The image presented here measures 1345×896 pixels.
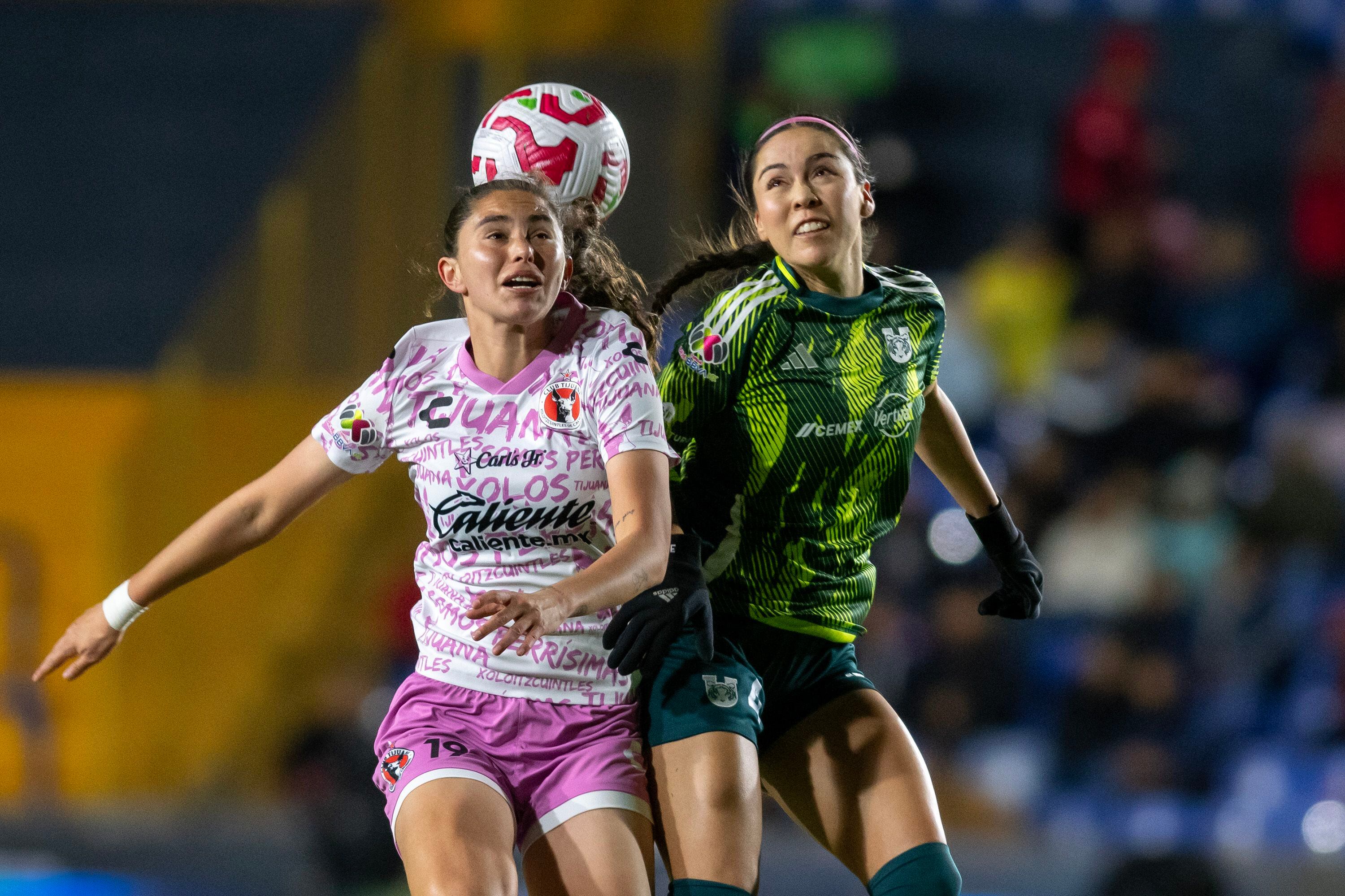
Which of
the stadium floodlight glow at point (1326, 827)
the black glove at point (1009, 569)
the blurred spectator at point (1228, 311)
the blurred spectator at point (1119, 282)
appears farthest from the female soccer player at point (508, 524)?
the blurred spectator at point (1228, 311)

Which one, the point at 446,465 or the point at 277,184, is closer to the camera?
the point at 446,465

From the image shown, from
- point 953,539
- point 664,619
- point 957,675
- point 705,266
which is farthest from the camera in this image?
point 953,539

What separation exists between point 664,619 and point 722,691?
0.87 ft

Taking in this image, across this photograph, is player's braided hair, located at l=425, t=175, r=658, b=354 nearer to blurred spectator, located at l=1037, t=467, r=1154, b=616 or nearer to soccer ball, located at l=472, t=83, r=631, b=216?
soccer ball, located at l=472, t=83, r=631, b=216

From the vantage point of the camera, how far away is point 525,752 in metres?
3.00

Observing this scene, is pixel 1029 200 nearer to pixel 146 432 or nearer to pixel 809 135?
pixel 146 432

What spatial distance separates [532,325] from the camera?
10.1ft

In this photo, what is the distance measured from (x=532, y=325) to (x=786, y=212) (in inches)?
22.1

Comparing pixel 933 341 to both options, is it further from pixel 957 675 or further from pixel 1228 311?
pixel 1228 311

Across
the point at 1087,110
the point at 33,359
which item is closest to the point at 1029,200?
the point at 1087,110

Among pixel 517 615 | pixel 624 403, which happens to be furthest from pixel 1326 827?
pixel 517 615

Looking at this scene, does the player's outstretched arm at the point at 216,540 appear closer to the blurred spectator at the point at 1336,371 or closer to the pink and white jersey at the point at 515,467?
the pink and white jersey at the point at 515,467

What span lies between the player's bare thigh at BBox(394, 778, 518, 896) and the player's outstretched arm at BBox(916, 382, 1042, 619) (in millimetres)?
1233

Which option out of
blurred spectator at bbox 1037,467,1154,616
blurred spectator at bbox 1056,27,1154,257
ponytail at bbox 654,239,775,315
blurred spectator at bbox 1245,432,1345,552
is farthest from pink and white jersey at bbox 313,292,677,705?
blurred spectator at bbox 1056,27,1154,257
